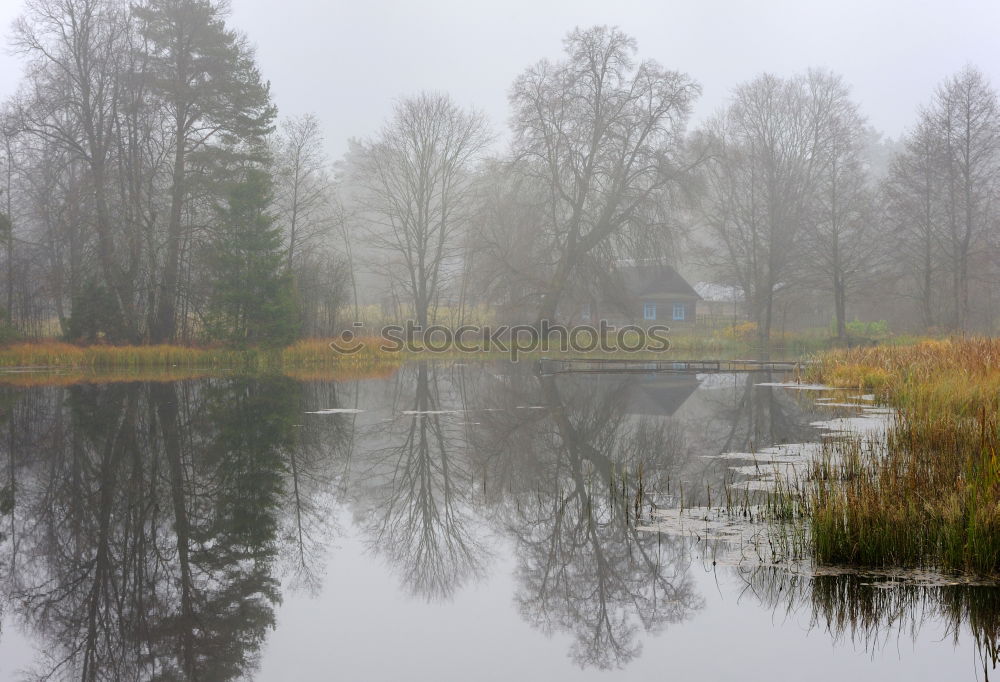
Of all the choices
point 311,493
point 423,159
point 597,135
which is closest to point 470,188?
point 423,159

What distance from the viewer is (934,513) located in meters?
5.88

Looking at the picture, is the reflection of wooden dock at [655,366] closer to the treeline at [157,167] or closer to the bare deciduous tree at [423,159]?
the treeline at [157,167]

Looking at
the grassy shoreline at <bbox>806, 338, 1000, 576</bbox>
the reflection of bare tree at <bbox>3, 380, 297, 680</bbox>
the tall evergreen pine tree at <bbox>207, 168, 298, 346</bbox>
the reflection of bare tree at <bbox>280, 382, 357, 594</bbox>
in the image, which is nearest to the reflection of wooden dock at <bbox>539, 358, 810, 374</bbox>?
the tall evergreen pine tree at <bbox>207, 168, 298, 346</bbox>

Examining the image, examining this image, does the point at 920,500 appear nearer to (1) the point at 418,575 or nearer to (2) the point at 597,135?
(1) the point at 418,575

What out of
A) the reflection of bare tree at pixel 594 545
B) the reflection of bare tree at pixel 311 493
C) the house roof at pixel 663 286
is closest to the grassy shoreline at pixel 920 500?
the reflection of bare tree at pixel 594 545

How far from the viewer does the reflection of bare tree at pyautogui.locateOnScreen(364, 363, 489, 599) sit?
6270mm

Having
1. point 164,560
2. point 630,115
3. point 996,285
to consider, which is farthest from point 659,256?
point 164,560

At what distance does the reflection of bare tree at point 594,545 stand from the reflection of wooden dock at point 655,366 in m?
14.4

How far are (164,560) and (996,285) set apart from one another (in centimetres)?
4336

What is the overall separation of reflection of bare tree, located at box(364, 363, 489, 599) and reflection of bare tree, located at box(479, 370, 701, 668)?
1.43 feet

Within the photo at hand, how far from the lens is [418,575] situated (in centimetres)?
616

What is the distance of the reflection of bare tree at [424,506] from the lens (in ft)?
20.6

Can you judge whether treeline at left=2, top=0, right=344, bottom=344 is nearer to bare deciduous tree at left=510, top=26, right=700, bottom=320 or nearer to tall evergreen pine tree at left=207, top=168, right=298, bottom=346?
tall evergreen pine tree at left=207, top=168, right=298, bottom=346

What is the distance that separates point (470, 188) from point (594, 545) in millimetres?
40210
